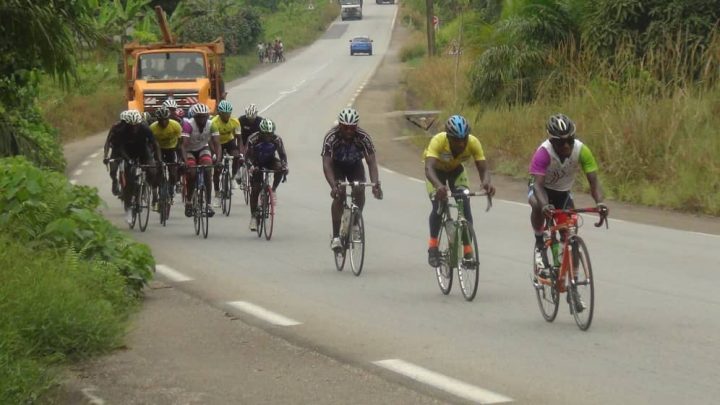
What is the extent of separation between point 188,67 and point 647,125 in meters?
13.7

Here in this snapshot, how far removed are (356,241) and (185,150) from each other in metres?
5.79

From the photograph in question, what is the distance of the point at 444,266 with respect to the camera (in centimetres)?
1261

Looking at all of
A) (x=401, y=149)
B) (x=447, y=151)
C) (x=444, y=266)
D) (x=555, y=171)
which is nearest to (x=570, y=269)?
(x=555, y=171)

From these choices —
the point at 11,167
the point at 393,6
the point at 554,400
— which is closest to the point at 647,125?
the point at 11,167

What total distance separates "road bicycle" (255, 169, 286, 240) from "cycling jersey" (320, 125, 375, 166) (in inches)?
131

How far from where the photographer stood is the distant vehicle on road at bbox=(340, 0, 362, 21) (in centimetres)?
11856

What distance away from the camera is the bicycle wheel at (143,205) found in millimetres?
18875

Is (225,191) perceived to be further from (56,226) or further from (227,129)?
(56,226)

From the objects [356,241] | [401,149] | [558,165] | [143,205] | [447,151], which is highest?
[558,165]

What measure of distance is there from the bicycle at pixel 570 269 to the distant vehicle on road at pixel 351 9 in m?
109

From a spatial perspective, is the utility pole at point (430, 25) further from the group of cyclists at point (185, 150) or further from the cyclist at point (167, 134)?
the cyclist at point (167, 134)

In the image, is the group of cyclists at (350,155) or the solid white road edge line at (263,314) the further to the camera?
the solid white road edge line at (263,314)

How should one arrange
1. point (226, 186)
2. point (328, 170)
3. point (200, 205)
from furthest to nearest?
point (226, 186), point (200, 205), point (328, 170)

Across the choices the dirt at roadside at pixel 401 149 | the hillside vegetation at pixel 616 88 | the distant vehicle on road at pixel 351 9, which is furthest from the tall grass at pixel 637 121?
the distant vehicle on road at pixel 351 9
